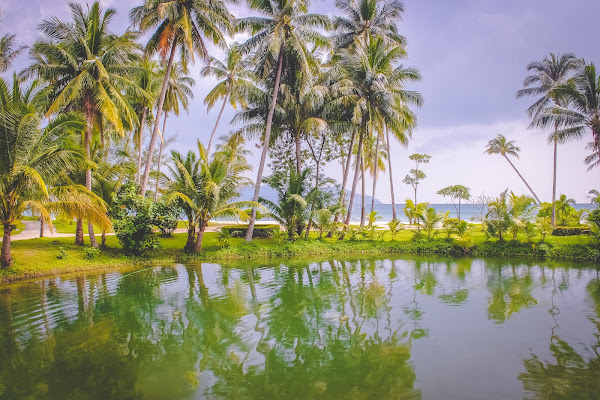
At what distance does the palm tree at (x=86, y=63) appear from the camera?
1389 cm

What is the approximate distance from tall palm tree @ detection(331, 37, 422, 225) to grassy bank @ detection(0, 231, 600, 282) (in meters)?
4.03

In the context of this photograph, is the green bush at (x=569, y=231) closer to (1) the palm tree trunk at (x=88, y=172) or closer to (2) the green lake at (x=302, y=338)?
(2) the green lake at (x=302, y=338)

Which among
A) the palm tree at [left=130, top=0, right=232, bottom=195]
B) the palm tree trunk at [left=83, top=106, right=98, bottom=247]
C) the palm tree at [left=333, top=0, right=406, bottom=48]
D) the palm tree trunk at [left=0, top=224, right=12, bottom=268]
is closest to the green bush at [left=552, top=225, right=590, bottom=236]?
the palm tree at [left=333, top=0, right=406, bottom=48]

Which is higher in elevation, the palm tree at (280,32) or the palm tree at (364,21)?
the palm tree at (364,21)

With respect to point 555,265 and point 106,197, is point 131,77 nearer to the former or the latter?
point 106,197

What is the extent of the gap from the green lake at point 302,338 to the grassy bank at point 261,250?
1.92 metres

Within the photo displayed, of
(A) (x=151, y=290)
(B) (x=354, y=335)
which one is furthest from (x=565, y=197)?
(A) (x=151, y=290)

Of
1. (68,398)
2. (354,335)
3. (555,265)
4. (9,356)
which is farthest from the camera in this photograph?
(555,265)

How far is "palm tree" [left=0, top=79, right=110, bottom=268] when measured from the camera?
1061 cm

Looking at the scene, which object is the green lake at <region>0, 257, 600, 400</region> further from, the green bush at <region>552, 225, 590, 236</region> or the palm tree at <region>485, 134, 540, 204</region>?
the palm tree at <region>485, 134, 540, 204</region>

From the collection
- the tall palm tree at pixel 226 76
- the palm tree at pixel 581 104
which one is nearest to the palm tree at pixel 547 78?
the palm tree at pixel 581 104

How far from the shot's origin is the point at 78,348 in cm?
595

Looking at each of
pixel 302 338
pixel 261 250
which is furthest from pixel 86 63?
pixel 302 338

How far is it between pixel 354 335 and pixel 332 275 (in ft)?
19.9
